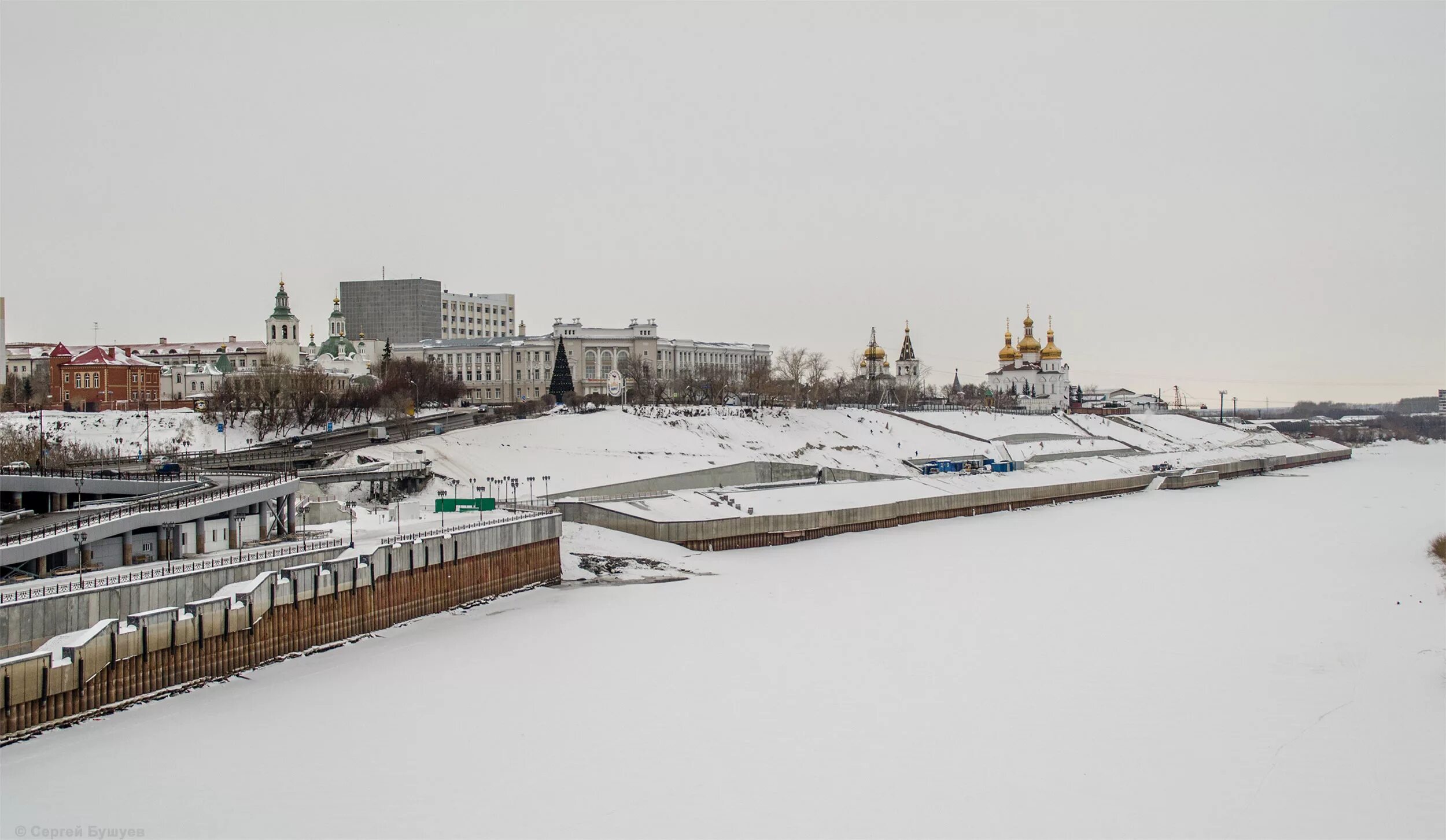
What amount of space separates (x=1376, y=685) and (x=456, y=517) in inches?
1010

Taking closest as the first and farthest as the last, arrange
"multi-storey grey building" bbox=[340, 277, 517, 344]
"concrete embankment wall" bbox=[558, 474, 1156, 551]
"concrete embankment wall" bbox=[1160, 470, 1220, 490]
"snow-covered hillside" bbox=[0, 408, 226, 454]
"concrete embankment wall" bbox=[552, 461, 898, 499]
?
"concrete embankment wall" bbox=[558, 474, 1156, 551]
"concrete embankment wall" bbox=[552, 461, 898, 499]
"snow-covered hillside" bbox=[0, 408, 226, 454]
"concrete embankment wall" bbox=[1160, 470, 1220, 490]
"multi-storey grey building" bbox=[340, 277, 517, 344]

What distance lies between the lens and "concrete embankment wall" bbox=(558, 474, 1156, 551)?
42219 mm

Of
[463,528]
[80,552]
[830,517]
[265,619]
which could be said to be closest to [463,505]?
[463,528]

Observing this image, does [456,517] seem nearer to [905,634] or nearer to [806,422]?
[905,634]

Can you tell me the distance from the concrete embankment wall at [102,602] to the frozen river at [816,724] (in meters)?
2.00

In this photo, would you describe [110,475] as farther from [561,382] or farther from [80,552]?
[561,382]

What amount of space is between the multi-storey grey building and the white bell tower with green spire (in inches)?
1472

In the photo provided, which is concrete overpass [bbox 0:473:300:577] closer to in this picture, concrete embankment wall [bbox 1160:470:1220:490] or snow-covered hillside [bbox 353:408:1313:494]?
snow-covered hillside [bbox 353:408:1313:494]

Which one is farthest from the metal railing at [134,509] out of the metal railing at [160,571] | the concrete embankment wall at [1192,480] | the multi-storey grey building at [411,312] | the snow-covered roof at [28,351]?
the multi-storey grey building at [411,312]

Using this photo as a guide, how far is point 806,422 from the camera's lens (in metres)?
76.1

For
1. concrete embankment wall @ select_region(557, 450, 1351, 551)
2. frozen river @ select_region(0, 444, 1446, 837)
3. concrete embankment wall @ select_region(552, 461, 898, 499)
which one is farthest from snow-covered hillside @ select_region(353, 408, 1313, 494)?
frozen river @ select_region(0, 444, 1446, 837)

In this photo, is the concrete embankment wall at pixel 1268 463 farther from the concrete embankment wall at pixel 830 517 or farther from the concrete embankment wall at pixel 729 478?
the concrete embankment wall at pixel 729 478

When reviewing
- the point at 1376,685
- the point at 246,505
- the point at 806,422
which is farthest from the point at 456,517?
the point at 806,422

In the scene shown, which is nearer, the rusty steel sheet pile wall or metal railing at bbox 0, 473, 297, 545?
the rusty steel sheet pile wall
